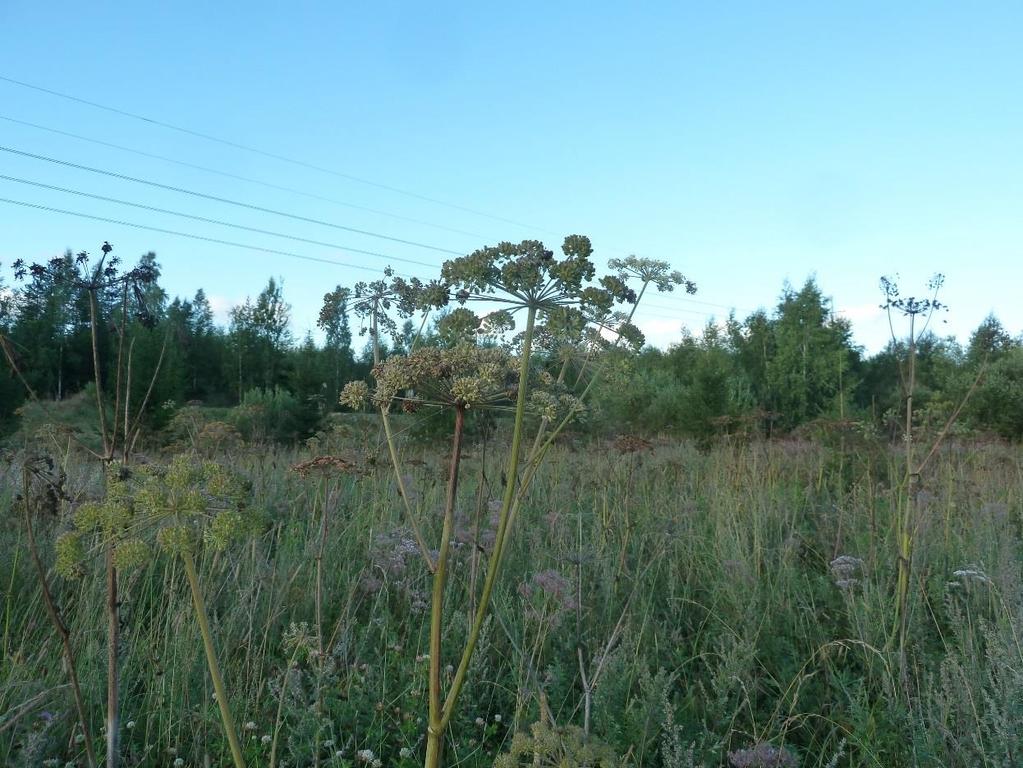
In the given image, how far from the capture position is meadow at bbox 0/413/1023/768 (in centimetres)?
258

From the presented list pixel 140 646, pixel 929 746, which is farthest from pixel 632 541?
pixel 140 646

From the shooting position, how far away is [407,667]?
10.1ft

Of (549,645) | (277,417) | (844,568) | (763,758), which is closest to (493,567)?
(763,758)

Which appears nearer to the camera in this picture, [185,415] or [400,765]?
[400,765]

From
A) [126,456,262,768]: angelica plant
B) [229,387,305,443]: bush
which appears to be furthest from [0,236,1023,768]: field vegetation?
[229,387,305,443]: bush

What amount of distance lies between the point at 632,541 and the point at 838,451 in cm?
394

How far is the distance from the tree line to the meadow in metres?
0.91

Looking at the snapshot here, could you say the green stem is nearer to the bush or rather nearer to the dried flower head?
the dried flower head

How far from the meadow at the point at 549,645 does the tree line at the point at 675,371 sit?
0.91 m

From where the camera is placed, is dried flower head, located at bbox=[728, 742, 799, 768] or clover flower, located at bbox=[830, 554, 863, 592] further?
clover flower, located at bbox=[830, 554, 863, 592]

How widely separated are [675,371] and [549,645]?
1478 inches

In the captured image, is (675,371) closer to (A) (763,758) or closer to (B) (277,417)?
(B) (277,417)

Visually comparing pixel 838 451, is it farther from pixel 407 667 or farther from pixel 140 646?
pixel 140 646

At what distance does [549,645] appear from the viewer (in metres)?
3.46
